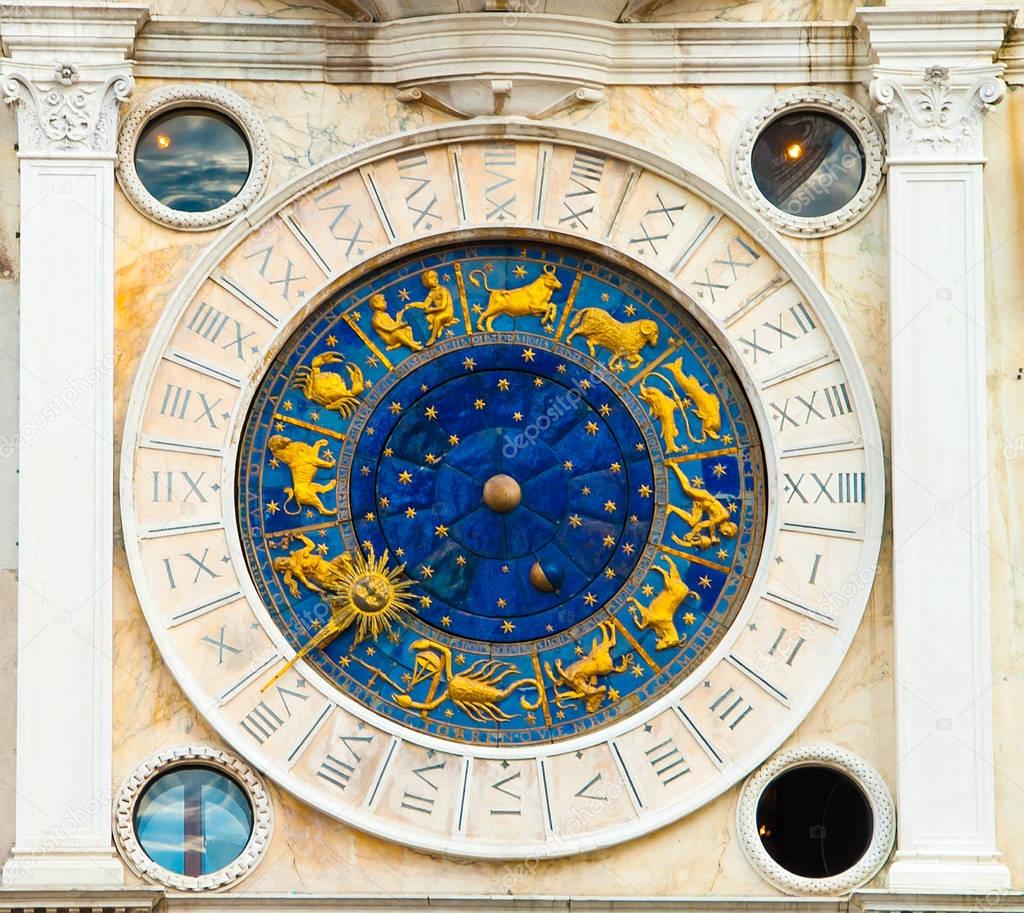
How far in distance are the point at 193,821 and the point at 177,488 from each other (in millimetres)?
1652

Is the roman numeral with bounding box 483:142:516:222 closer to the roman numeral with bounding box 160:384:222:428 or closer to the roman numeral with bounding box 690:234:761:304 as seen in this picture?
the roman numeral with bounding box 690:234:761:304

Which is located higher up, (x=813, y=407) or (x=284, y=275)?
(x=284, y=275)

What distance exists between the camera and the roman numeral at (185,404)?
15211mm

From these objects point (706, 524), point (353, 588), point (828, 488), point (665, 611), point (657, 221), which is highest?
point (657, 221)

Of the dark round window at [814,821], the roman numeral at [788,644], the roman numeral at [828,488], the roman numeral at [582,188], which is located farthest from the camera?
the roman numeral at [582,188]

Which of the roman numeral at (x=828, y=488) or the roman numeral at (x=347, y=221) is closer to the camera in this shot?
the roman numeral at (x=828, y=488)

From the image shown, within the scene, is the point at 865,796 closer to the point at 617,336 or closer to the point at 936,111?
the point at 617,336

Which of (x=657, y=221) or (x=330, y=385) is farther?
(x=657, y=221)

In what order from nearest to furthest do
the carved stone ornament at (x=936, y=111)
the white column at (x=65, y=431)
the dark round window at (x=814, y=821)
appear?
the white column at (x=65, y=431) → the dark round window at (x=814, y=821) → the carved stone ornament at (x=936, y=111)

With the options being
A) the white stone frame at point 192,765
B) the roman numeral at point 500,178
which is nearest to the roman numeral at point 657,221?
the roman numeral at point 500,178

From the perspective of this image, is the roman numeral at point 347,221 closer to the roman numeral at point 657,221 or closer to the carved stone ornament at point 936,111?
the roman numeral at point 657,221

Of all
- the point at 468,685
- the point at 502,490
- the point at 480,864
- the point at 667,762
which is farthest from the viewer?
the point at 502,490

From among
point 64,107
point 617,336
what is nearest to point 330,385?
point 617,336

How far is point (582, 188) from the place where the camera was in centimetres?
1546
